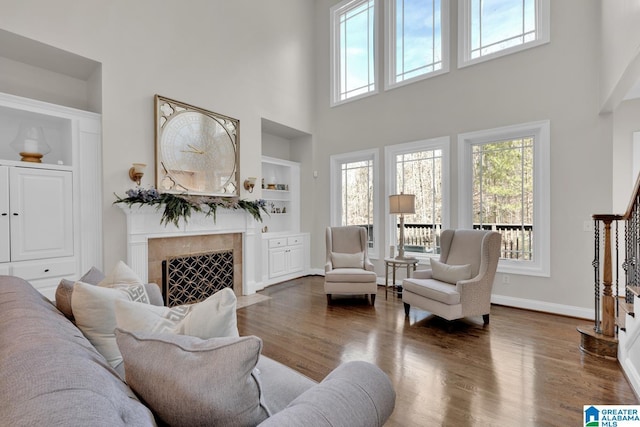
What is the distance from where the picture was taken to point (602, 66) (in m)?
3.25

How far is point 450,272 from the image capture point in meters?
3.51

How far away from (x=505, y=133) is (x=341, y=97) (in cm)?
298

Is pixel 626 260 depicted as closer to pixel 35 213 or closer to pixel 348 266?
pixel 348 266

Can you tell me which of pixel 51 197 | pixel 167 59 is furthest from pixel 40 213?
pixel 167 59

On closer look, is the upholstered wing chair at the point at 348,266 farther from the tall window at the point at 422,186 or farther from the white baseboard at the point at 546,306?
the white baseboard at the point at 546,306

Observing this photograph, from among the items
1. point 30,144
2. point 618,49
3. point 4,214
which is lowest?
point 4,214

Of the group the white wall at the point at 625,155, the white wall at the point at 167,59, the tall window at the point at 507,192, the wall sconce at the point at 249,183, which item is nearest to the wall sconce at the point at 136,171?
the white wall at the point at 167,59

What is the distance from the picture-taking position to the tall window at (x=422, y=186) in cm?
457

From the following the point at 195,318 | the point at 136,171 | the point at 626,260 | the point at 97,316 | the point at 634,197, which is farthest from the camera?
the point at 136,171

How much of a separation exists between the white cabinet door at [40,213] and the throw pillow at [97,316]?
229 cm

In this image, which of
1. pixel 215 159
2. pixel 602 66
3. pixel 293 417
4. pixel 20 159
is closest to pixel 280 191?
pixel 215 159

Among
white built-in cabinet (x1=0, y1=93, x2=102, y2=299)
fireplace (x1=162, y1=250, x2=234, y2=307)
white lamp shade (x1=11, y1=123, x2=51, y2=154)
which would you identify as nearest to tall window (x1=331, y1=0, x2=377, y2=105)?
fireplace (x1=162, y1=250, x2=234, y2=307)

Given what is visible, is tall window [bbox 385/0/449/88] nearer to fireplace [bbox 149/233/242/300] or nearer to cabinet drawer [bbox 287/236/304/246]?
cabinet drawer [bbox 287/236/304/246]

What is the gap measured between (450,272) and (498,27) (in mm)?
3466
